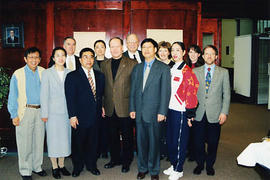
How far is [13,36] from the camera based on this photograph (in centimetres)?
480

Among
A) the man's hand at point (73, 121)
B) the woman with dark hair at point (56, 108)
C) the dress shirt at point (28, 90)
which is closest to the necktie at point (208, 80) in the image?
the man's hand at point (73, 121)

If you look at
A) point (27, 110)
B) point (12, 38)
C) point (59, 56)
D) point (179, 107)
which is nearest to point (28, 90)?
point (27, 110)

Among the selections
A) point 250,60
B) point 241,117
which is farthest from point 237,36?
point 241,117

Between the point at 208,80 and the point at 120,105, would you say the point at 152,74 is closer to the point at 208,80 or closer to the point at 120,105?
the point at 120,105

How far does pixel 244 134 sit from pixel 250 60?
4.43m

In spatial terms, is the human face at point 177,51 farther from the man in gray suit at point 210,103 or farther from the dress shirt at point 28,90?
the dress shirt at point 28,90

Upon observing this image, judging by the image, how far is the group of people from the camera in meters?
3.11

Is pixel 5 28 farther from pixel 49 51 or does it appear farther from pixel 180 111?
pixel 180 111

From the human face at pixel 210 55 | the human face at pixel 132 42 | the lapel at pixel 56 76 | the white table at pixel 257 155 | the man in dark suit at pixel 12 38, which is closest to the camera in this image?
the white table at pixel 257 155

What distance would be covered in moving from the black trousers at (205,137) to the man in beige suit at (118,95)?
2.95 ft

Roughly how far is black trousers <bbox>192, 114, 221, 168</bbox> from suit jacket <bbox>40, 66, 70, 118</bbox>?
1757mm

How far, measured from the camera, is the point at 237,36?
10.1 metres

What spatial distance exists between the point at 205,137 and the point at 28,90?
7.84 ft

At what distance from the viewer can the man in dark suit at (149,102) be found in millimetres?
3062
